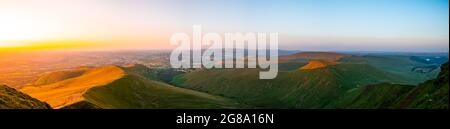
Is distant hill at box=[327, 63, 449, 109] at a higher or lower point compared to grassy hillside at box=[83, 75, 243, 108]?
higher

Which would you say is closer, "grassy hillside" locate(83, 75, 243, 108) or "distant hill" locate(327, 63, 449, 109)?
"distant hill" locate(327, 63, 449, 109)

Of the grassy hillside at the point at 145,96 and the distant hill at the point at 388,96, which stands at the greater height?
the distant hill at the point at 388,96

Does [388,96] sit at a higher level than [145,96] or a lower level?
higher

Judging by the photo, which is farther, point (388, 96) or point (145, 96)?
point (145, 96)

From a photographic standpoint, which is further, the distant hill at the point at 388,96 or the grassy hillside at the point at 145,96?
the grassy hillside at the point at 145,96

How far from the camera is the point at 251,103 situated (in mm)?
174625
